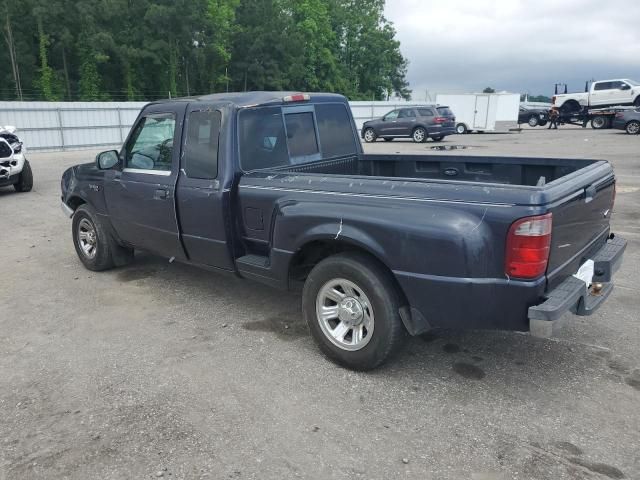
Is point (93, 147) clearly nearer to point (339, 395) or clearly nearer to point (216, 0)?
point (339, 395)

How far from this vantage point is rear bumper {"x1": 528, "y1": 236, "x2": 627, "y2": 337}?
2955mm

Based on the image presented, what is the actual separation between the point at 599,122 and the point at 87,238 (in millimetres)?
31694

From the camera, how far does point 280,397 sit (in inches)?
135

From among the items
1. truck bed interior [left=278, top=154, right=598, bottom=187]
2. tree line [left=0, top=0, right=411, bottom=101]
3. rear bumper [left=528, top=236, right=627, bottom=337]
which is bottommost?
rear bumper [left=528, top=236, right=627, bottom=337]

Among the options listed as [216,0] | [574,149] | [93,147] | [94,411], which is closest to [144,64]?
[216,0]

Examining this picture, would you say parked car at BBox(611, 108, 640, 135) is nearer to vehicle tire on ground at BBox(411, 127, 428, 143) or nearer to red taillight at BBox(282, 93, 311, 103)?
vehicle tire on ground at BBox(411, 127, 428, 143)

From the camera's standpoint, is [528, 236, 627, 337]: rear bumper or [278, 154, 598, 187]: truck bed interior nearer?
[528, 236, 627, 337]: rear bumper

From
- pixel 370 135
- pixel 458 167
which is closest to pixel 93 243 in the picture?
pixel 458 167

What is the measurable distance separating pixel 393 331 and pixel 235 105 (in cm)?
213

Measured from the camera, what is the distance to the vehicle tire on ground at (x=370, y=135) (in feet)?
87.0

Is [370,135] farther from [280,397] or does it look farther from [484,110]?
[280,397]

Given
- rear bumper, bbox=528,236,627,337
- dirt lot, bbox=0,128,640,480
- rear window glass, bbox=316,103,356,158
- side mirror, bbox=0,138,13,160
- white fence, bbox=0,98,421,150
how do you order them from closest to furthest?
1. dirt lot, bbox=0,128,640,480
2. rear bumper, bbox=528,236,627,337
3. rear window glass, bbox=316,103,356,158
4. side mirror, bbox=0,138,13,160
5. white fence, bbox=0,98,421,150

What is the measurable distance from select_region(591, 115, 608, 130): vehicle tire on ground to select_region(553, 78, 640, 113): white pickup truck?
63.9 inches

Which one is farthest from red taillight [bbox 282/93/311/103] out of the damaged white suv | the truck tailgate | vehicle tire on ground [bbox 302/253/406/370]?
the damaged white suv
